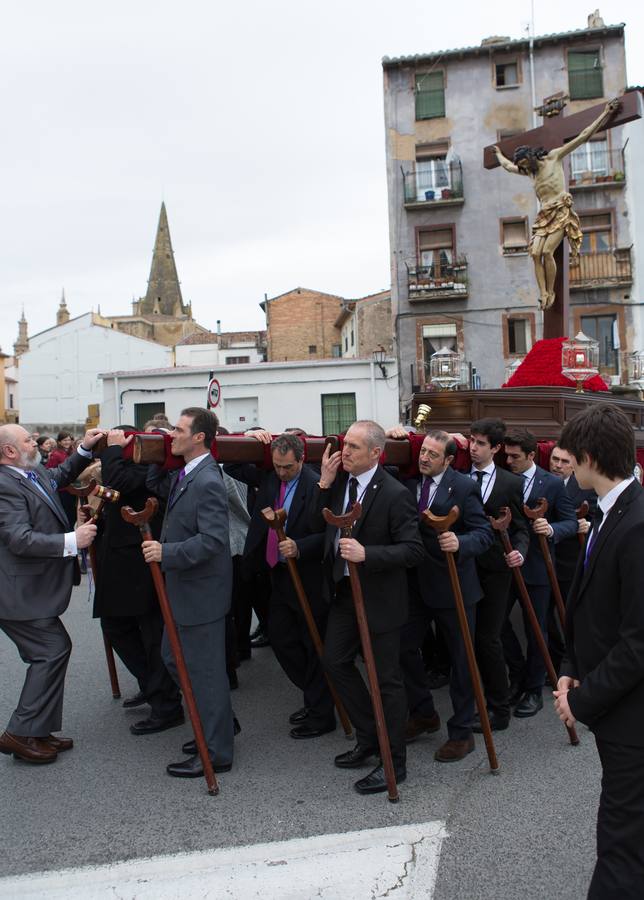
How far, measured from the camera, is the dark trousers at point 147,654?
5.00 metres

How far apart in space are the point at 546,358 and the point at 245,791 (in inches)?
225

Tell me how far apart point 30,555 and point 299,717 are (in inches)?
80.4

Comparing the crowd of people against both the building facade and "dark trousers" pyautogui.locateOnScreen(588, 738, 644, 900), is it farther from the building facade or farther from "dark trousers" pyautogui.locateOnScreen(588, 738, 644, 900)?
the building facade

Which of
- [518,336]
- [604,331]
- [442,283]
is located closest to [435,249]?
[442,283]

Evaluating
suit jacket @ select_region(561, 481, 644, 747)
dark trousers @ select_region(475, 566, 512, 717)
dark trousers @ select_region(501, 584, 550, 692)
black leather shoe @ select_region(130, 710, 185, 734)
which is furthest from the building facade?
suit jacket @ select_region(561, 481, 644, 747)

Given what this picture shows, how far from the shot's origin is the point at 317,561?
4.85 meters

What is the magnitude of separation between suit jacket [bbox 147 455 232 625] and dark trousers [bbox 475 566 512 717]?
1592 mm

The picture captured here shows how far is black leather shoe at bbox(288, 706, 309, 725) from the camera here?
4.99m

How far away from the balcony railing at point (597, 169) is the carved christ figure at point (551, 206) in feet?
55.6

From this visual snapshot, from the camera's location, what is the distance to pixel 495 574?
4.72 m

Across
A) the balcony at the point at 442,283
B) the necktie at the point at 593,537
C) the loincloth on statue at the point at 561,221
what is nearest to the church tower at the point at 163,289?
the balcony at the point at 442,283

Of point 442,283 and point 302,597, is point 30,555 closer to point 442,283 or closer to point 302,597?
A: point 302,597

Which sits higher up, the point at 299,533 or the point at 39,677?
the point at 299,533

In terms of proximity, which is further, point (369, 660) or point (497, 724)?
point (497, 724)
